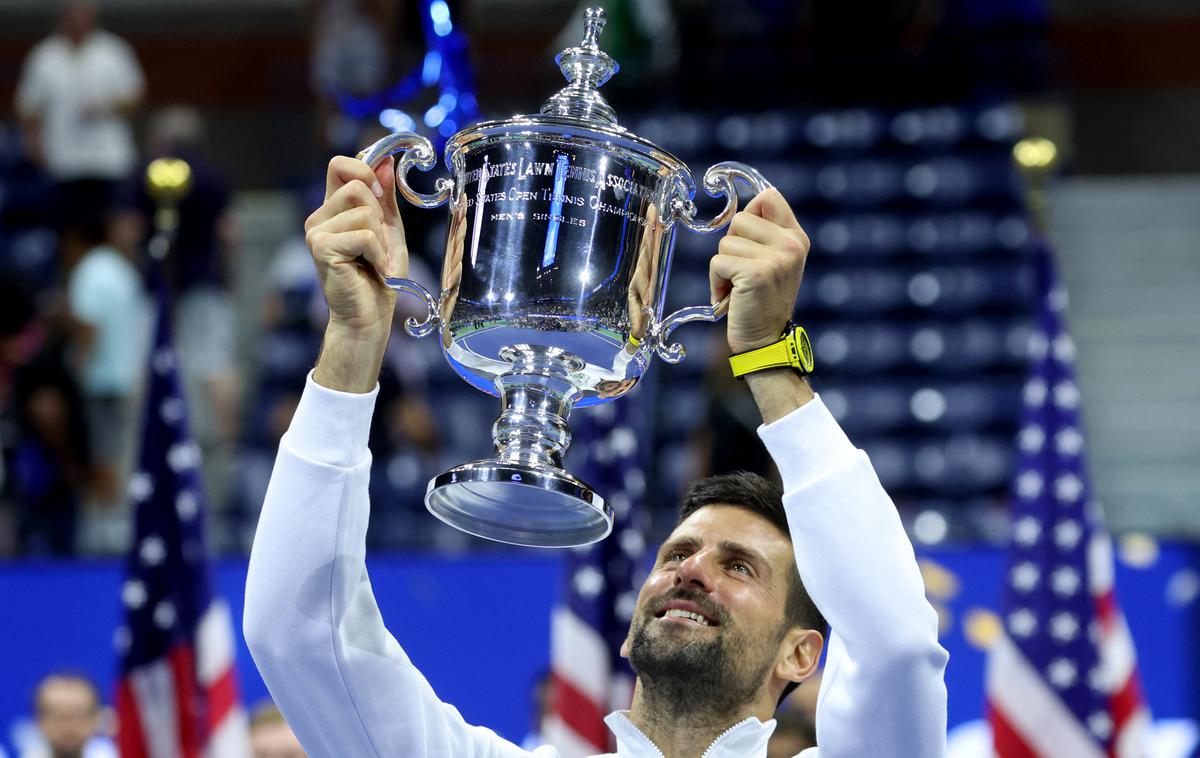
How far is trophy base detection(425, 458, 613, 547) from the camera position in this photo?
7.28 feet

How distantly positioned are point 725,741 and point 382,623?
572mm

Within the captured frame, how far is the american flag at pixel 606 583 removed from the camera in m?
4.71

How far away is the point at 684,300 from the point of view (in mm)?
8352

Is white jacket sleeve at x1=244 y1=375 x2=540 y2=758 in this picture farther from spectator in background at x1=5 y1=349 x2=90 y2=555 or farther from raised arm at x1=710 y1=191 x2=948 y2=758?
spectator in background at x1=5 y1=349 x2=90 y2=555

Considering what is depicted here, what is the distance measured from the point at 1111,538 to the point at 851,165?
12.0 ft

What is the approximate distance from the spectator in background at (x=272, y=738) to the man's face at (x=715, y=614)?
6.56ft

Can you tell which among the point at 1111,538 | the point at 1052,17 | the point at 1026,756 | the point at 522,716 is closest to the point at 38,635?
the point at 522,716

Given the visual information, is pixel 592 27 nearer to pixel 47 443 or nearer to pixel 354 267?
pixel 354 267

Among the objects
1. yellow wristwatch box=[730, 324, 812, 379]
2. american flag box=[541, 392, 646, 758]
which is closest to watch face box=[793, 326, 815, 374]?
yellow wristwatch box=[730, 324, 812, 379]

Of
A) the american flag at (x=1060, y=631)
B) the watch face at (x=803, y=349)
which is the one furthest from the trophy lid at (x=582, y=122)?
the american flag at (x=1060, y=631)

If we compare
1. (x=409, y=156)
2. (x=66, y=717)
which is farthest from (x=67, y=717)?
(x=409, y=156)

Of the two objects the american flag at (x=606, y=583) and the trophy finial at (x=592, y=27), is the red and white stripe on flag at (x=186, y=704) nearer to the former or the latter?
the american flag at (x=606, y=583)

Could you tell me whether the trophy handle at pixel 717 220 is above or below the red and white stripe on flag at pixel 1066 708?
above

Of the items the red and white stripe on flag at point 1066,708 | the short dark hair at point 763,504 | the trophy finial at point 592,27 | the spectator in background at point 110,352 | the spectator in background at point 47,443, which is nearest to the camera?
the trophy finial at point 592,27
